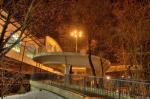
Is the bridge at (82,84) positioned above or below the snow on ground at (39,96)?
above

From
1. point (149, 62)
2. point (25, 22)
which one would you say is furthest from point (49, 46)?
point (25, 22)

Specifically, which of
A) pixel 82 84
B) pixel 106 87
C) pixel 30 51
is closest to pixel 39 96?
pixel 82 84

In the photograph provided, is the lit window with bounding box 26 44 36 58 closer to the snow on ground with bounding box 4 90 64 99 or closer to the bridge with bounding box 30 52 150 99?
the bridge with bounding box 30 52 150 99

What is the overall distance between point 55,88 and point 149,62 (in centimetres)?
975

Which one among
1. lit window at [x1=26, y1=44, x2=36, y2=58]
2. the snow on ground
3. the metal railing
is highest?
lit window at [x1=26, y1=44, x2=36, y2=58]

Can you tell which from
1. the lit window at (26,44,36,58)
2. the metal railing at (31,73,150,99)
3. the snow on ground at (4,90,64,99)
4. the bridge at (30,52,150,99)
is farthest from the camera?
the lit window at (26,44,36,58)

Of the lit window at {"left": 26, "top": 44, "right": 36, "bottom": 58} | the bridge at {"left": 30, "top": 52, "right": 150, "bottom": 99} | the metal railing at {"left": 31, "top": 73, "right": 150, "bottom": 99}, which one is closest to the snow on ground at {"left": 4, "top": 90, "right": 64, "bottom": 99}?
the bridge at {"left": 30, "top": 52, "right": 150, "bottom": 99}

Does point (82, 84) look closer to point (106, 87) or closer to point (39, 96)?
point (106, 87)

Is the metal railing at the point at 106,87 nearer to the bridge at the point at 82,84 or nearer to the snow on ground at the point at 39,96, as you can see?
the bridge at the point at 82,84

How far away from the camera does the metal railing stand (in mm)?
14555

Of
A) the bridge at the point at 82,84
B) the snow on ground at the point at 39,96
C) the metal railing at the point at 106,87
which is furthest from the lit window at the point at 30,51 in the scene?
the metal railing at the point at 106,87

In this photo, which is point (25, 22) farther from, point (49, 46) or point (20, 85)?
point (49, 46)

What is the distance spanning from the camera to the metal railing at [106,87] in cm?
1455

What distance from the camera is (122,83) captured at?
50.7 feet
